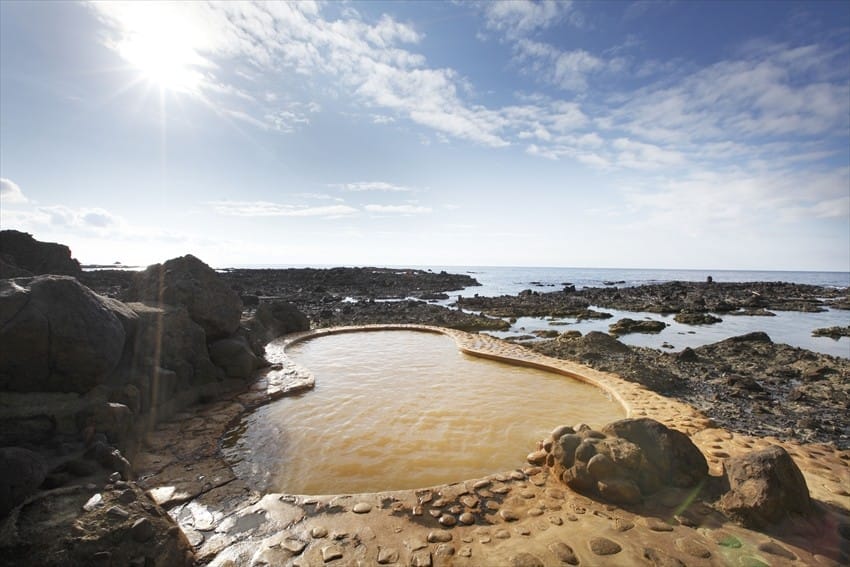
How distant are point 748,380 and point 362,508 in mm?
10949

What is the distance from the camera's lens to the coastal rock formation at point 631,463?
4.78 meters

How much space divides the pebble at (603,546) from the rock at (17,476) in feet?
18.1

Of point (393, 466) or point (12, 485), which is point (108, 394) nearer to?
point (12, 485)

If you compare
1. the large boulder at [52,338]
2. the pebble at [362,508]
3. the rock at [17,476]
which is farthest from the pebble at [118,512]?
the large boulder at [52,338]

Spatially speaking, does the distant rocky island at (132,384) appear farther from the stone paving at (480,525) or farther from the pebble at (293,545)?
the pebble at (293,545)

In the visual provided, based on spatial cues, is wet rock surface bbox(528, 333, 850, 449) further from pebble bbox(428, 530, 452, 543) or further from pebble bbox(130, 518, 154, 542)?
pebble bbox(130, 518, 154, 542)

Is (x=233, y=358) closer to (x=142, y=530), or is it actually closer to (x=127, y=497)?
(x=127, y=497)

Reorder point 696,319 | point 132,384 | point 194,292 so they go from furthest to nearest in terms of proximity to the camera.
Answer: point 696,319 < point 194,292 < point 132,384

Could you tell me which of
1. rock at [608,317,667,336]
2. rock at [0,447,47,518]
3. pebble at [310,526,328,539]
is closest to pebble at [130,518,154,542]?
rock at [0,447,47,518]

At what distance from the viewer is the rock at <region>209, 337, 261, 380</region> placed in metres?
9.32

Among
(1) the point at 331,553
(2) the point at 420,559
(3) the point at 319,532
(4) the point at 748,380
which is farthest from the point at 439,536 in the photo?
(4) the point at 748,380

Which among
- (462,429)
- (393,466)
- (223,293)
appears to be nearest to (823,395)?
(462,429)

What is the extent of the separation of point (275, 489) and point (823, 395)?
41.9 feet

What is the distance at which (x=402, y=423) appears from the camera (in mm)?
7176
